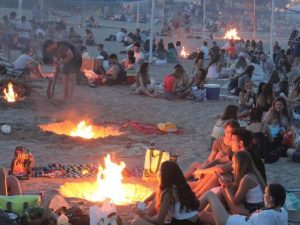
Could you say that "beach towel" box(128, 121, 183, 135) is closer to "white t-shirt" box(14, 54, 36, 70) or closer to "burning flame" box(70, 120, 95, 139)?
"burning flame" box(70, 120, 95, 139)

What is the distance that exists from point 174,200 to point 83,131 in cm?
537

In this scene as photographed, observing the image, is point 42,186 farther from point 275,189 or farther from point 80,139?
point 275,189

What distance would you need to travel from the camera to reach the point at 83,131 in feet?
36.0

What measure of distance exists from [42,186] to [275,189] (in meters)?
3.44

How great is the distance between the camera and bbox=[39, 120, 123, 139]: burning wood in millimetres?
10945

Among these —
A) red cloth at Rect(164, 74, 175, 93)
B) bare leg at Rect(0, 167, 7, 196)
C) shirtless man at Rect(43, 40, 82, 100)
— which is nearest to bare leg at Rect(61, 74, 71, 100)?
shirtless man at Rect(43, 40, 82, 100)

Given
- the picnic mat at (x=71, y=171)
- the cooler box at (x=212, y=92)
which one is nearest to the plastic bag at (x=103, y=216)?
the picnic mat at (x=71, y=171)

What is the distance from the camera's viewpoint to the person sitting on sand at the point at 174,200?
5762 millimetres

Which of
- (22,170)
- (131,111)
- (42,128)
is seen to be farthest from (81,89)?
(22,170)

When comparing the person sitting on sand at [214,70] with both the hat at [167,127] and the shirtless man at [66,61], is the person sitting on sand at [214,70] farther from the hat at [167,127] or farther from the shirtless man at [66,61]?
the hat at [167,127]

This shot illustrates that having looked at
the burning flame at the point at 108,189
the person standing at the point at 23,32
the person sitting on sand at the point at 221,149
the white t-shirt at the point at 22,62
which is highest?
the person standing at the point at 23,32

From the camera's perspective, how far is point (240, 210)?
6.44m

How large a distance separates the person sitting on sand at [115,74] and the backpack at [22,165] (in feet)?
30.2

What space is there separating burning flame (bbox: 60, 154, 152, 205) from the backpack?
0.53 meters
